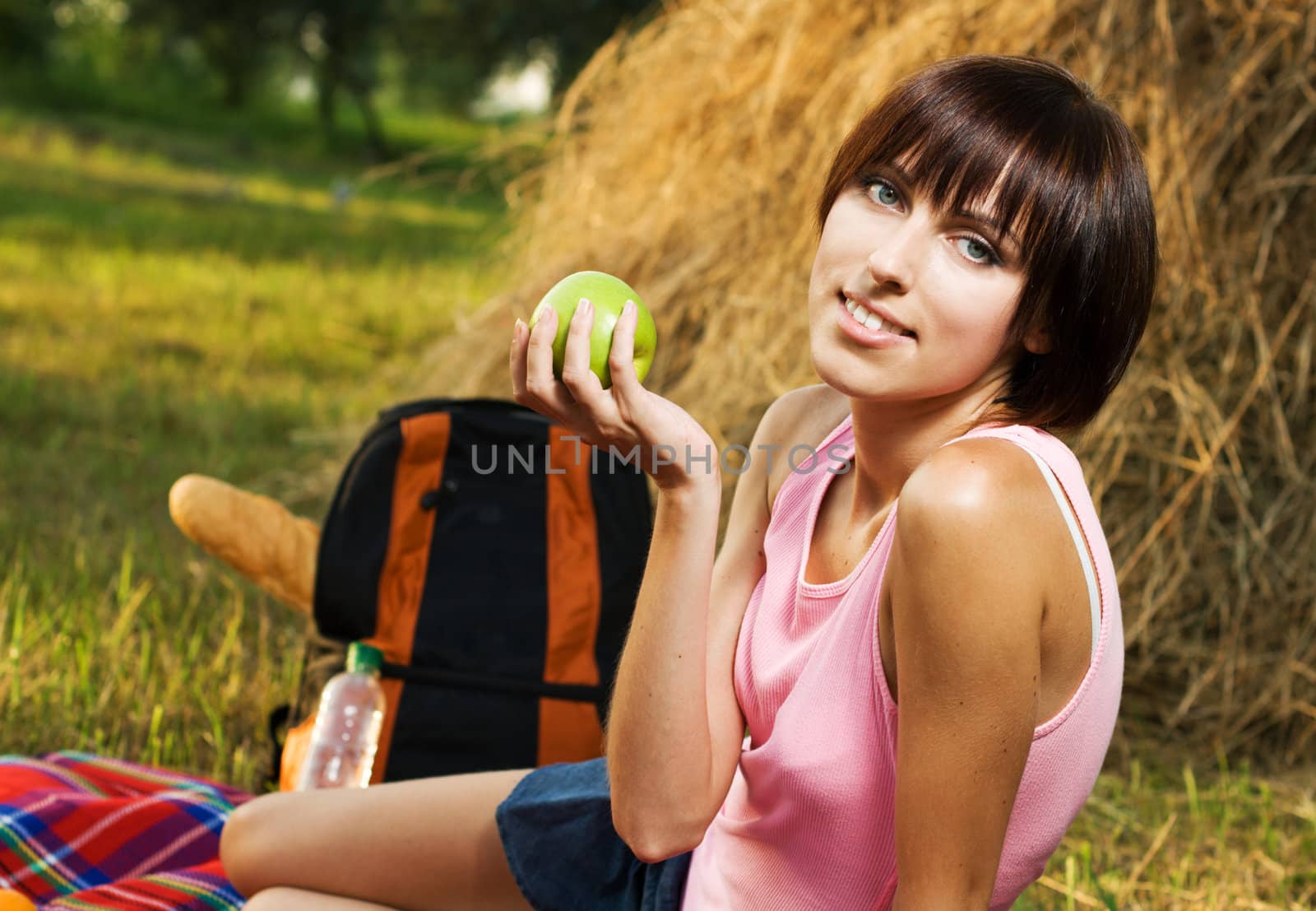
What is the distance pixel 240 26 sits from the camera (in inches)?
846

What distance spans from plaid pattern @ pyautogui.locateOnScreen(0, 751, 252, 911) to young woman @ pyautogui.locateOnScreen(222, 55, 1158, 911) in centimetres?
92

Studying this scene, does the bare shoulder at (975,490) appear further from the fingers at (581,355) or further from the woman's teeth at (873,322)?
the fingers at (581,355)

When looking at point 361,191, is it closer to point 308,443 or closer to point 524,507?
point 308,443

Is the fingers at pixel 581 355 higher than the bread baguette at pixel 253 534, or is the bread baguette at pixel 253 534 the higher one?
the fingers at pixel 581 355

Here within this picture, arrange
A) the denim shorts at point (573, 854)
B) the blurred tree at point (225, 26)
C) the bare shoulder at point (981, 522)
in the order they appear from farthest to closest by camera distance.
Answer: the blurred tree at point (225, 26)
the denim shorts at point (573, 854)
the bare shoulder at point (981, 522)

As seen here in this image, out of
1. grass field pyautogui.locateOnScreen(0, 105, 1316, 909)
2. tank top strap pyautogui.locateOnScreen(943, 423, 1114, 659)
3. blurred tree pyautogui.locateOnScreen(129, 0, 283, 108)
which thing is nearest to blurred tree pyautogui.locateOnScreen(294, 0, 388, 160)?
blurred tree pyautogui.locateOnScreen(129, 0, 283, 108)

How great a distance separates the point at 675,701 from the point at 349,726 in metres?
1.31

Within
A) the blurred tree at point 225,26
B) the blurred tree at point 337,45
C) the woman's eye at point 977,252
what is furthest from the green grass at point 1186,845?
the blurred tree at point 225,26

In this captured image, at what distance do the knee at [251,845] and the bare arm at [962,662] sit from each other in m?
1.00

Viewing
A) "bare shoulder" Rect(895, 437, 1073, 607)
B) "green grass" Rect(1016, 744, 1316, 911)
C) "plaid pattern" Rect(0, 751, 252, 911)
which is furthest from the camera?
"green grass" Rect(1016, 744, 1316, 911)

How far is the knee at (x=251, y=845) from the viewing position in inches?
74.5

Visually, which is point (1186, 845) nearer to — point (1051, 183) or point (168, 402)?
point (1051, 183)

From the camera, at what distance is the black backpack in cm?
258

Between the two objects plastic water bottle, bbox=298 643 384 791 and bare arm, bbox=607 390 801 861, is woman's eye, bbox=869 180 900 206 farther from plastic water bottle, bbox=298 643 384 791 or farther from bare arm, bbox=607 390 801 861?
plastic water bottle, bbox=298 643 384 791
